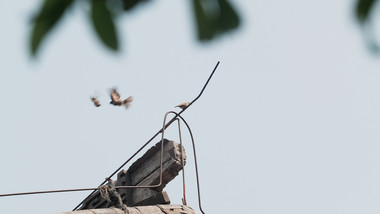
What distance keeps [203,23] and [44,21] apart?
223mm

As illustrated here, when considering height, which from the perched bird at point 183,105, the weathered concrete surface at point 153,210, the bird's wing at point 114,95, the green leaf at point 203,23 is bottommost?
the weathered concrete surface at point 153,210

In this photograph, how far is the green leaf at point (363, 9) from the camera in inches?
34.9

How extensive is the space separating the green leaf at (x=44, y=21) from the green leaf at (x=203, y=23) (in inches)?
7.6

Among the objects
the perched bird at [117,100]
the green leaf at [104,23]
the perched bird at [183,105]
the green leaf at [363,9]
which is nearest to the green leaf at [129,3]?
the green leaf at [104,23]

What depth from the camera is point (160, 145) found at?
20.1 feet

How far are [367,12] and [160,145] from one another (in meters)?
5.29

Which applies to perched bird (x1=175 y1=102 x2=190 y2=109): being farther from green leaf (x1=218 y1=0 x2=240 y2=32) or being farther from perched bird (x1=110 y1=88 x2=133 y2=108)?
green leaf (x1=218 y1=0 x2=240 y2=32)

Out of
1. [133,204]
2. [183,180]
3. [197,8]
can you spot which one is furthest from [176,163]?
[197,8]

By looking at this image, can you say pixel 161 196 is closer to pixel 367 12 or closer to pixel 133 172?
pixel 133 172

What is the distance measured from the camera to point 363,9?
0.90 metres

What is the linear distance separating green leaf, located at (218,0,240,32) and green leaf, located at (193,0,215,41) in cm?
1

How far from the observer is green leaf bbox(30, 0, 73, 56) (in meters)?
0.88

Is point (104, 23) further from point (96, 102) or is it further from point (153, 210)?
point (96, 102)

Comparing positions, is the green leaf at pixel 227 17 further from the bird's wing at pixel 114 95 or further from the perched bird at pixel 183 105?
the bird's wing at pixel 114 95
